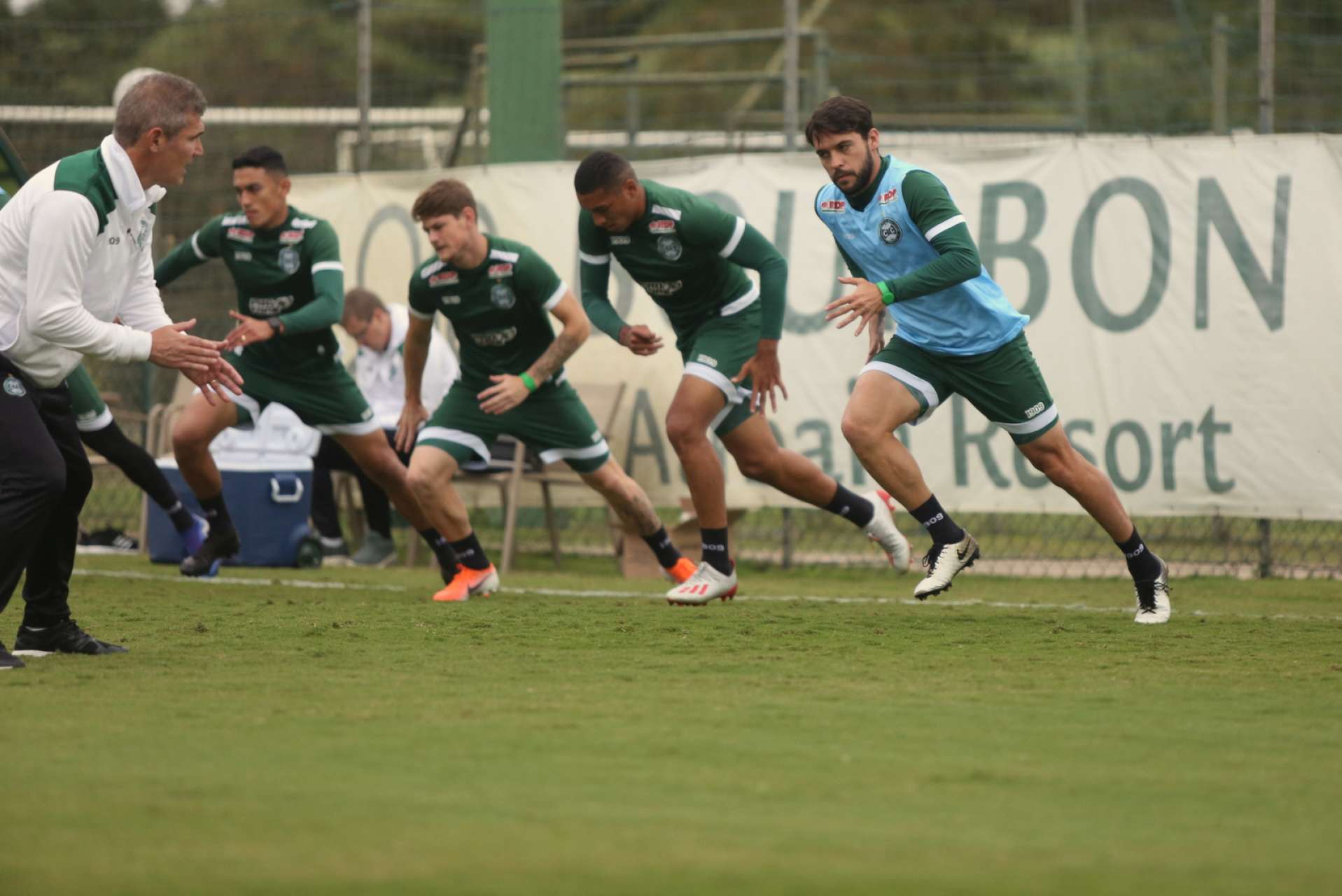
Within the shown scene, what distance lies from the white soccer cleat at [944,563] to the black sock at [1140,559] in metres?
0.71

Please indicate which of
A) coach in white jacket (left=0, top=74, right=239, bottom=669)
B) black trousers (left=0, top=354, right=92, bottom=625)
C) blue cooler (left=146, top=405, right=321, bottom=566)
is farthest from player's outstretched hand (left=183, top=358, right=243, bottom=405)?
blue cooler (left=146, top=405, right=321, bottom=566)

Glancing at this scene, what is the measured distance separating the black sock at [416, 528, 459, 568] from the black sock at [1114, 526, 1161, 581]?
11.4 ft

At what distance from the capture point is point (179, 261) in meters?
9.48

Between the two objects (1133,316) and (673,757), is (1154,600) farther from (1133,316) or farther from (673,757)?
Answer: (673,757)

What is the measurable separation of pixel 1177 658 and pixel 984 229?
4.91 m

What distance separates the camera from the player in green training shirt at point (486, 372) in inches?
329

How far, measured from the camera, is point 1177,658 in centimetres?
638

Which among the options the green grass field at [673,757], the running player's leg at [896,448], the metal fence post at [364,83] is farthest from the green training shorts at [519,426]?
the metal fence post at [364,83]

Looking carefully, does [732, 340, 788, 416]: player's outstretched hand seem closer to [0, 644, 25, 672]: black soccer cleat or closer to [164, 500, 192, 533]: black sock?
[0, 644, 25, 672]: black soccer cleat

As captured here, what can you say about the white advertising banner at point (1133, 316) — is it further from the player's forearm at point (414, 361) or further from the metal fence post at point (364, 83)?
the player's forearm at point (414, 361)

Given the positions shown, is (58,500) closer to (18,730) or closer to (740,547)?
(18,730)

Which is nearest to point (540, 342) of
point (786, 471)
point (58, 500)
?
point (786, 471)

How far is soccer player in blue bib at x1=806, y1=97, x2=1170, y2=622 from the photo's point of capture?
709 cm

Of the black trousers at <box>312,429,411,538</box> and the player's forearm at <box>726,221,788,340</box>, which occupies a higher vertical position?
the player's forearm at <box>726,221,788,340</box>
